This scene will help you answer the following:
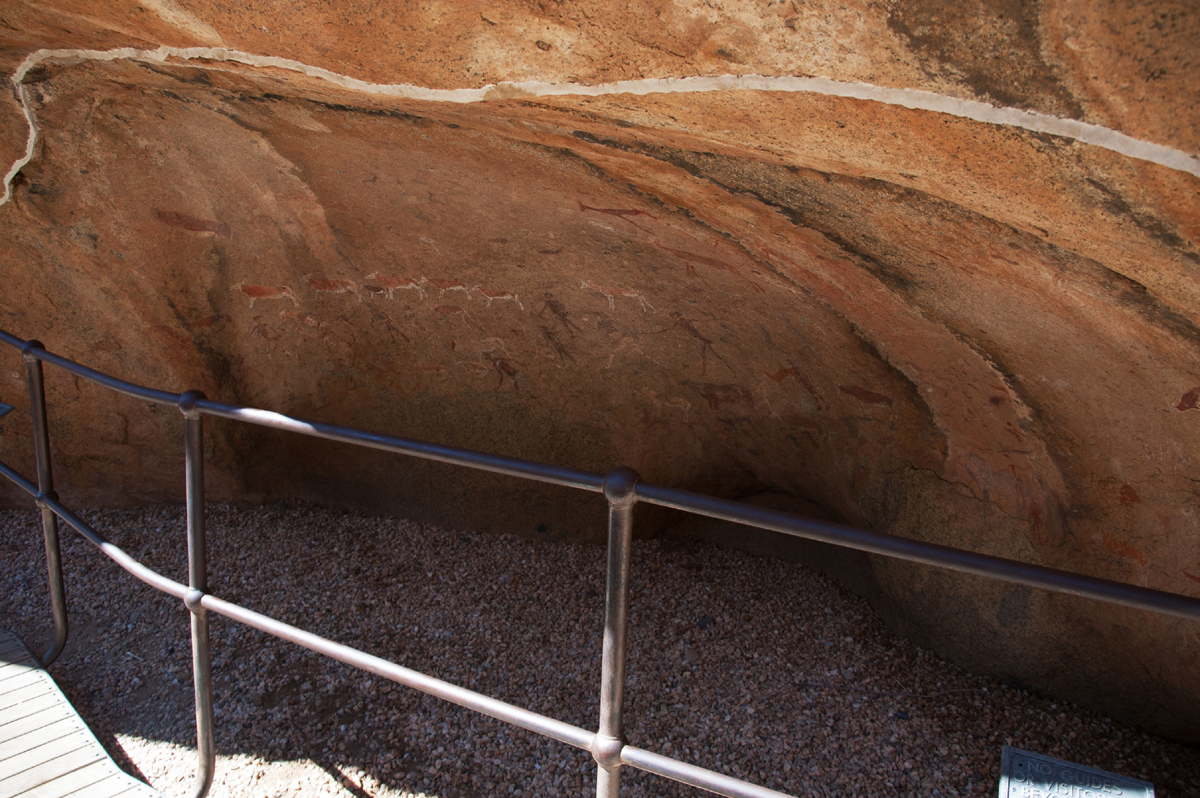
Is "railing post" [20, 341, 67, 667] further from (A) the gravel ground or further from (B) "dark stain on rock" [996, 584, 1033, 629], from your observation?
(B) "dark stain on rock" [996, 584, 1033, 629]

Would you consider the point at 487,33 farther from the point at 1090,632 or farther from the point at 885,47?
the point at 1090,632

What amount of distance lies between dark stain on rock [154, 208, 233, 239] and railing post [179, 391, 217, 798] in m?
1.77

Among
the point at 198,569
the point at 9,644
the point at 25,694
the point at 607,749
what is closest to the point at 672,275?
the point at 198,569

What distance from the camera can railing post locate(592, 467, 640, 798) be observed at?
0.97 m

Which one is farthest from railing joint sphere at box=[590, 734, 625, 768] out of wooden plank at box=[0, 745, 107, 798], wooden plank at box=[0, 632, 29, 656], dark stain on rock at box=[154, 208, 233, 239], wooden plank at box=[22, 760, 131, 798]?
dark stain on rock at box=[154, 208, 233, 239]

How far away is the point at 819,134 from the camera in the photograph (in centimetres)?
118

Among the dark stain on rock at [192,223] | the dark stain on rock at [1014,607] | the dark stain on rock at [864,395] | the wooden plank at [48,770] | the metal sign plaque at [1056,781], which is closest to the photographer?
the metal sign plaque at [1056,781]

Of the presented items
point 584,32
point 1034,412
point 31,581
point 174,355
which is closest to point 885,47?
point 584,32

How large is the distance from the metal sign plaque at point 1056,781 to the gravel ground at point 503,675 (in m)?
0.81

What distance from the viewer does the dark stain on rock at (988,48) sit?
2.84 ft

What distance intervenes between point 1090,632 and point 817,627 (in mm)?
909

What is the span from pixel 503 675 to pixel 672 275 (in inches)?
58.6

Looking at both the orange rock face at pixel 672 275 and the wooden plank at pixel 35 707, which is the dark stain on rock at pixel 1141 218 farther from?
the wooden plank at pixel 35 707

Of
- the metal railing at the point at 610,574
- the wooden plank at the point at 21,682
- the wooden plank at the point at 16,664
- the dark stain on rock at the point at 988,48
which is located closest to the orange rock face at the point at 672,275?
the dark stain on rock at the point at 988,48
